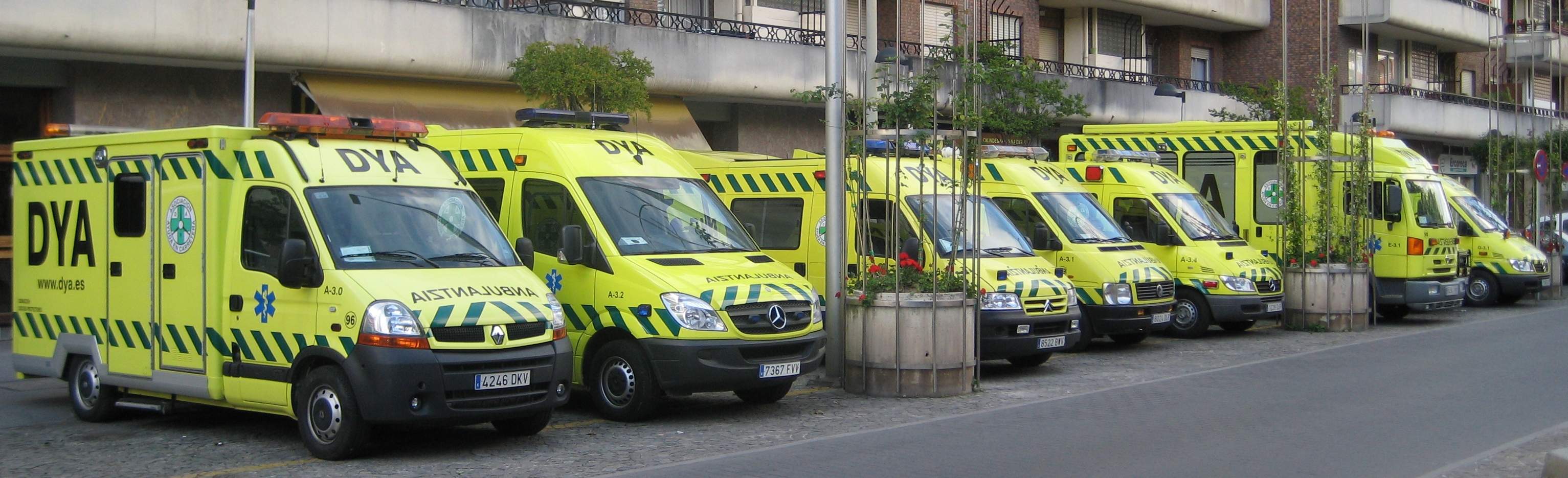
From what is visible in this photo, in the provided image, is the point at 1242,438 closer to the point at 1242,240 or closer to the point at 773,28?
the point at 1242,240

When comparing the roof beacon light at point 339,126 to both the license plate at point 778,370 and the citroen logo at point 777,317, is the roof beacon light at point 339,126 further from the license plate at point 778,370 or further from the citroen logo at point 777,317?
the license plate at point 778,370

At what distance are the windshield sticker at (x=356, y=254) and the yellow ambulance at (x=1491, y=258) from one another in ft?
61.7

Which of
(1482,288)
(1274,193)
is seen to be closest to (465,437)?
(1274,193)

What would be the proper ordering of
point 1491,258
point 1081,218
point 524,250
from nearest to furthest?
point 524,250, point 1081,218, point 1491,258

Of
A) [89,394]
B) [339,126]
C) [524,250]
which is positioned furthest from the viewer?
[89,394]

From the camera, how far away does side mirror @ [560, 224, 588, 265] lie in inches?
412

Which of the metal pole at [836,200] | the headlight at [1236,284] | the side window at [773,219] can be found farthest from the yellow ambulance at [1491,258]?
the metal pole at [836,200]

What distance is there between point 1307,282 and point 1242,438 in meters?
9.75

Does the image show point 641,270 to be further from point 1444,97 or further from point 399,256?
point 1444,97

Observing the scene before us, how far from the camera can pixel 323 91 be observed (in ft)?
62.8

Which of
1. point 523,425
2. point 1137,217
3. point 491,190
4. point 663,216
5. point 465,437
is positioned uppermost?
point 491,190

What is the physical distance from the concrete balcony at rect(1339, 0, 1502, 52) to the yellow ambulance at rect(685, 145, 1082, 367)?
84.5 ft

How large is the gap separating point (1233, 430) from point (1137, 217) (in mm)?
7881

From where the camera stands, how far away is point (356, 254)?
912 cm
